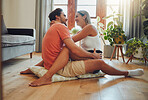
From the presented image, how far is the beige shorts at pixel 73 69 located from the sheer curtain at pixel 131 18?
2.67 m

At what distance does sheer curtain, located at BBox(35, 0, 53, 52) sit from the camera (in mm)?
5250

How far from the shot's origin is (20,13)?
17.9 ft

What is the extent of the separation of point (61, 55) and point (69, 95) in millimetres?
566

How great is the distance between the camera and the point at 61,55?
1816 millimetres

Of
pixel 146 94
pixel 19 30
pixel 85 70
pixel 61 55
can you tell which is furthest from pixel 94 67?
pixel 19 30

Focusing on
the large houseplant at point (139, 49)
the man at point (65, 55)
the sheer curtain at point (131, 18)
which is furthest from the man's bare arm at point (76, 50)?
the sheer curtain at point (131, 18)

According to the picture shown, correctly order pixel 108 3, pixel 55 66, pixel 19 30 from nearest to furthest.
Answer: pixel 55 66 → pixel 19 30 → pixel 108 3

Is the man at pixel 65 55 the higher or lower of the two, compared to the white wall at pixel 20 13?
lower

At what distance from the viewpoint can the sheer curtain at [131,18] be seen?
13.4 feet

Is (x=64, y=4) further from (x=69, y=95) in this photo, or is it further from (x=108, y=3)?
(x=69, y=95)

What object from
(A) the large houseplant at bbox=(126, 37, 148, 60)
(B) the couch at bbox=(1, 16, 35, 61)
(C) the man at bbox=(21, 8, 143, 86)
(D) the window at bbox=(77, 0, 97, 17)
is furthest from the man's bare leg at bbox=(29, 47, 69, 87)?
(D) the window at bbox=(77, 0, 97, 17)

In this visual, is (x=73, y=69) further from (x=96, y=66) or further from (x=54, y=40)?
(x=54, y=40)

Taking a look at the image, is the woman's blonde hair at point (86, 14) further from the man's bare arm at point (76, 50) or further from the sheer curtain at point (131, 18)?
the sheer curtain at point (131, 18)

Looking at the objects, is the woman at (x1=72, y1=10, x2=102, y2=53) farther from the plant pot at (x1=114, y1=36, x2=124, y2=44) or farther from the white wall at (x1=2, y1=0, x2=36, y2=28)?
the white wall at (x1=2, y1=0, x2=36, y2=28)
